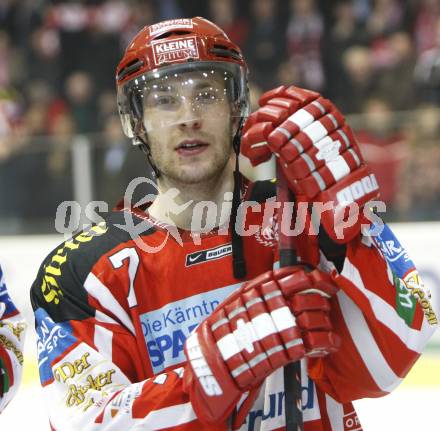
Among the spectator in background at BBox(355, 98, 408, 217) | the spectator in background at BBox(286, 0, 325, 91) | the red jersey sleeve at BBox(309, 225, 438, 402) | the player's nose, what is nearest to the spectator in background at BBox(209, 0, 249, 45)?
the spectator in background at BBox(286, 0, 325, 91)

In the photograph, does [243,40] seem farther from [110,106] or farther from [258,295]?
[258,295]

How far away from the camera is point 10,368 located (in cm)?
205

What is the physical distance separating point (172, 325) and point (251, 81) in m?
4.31

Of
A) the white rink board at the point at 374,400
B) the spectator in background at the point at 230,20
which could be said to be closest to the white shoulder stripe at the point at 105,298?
the white rink board at the point at 374,400

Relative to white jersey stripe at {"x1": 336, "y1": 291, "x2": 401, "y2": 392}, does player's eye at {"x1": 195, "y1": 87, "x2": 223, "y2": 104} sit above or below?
above

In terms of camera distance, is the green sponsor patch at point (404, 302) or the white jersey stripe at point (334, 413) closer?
the green sponsor patch at point (404, 302)

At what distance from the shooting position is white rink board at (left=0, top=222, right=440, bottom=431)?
3268 mm

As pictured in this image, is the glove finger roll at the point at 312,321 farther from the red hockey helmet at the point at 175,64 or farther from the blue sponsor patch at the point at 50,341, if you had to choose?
the red hockey helmet at the point at 175,64

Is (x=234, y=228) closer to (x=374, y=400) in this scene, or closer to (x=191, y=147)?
(x=191, y=147)

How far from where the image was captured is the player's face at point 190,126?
75.7 inches

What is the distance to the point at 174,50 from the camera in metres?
1.93

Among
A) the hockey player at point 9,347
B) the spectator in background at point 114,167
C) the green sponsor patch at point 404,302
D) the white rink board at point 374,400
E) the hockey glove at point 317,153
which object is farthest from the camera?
the spectator in background at point 114,167

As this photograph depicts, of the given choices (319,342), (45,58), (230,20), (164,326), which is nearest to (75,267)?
(164,326)

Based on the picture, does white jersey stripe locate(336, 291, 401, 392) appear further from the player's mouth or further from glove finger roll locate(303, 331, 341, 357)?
the player's mouth
